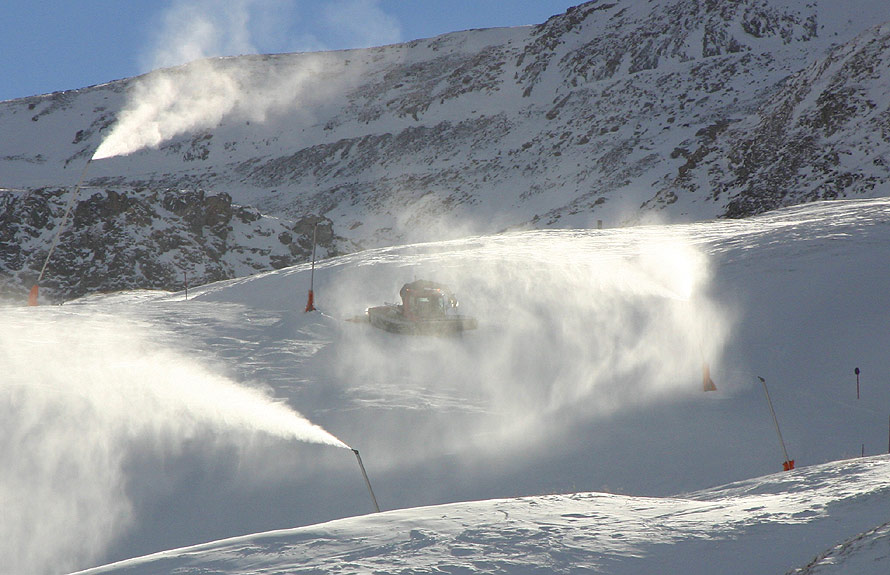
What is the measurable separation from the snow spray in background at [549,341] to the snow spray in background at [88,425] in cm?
281

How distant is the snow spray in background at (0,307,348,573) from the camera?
9.37 metres

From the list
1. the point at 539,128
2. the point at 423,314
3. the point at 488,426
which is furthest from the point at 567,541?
the point at 539,128

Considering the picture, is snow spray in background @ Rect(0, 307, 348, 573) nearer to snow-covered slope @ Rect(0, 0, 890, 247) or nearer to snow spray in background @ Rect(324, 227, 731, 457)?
snow spray in background @ Rect(324, 227, 731, 457)

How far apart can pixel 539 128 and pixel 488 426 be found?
274ft

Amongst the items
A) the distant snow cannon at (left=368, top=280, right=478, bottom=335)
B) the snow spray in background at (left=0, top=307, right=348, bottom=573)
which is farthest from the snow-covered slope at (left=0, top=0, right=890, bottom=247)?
the snow spray in background at (left=0, top=307, right=348, bottom=573)

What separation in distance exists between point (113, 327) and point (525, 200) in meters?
58.5

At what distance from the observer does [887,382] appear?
14.4 m

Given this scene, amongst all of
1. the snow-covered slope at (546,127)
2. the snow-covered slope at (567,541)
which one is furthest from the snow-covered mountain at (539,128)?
the snow-covered slope at (567,541)

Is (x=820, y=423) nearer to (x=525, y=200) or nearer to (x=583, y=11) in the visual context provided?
(x=525, y=200)

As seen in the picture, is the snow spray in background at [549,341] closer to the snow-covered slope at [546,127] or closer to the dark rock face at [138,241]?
the dark rock face at [138,241]

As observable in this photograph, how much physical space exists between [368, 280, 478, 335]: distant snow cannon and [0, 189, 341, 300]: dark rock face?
81.9 ft

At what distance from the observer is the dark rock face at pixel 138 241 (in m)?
43.7

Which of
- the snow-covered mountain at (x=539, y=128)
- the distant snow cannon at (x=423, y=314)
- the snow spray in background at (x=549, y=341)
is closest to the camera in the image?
the snow spray in background at (x=549, y=341)

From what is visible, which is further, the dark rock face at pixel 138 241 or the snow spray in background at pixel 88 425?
the dark rock face at pixel 138 241
